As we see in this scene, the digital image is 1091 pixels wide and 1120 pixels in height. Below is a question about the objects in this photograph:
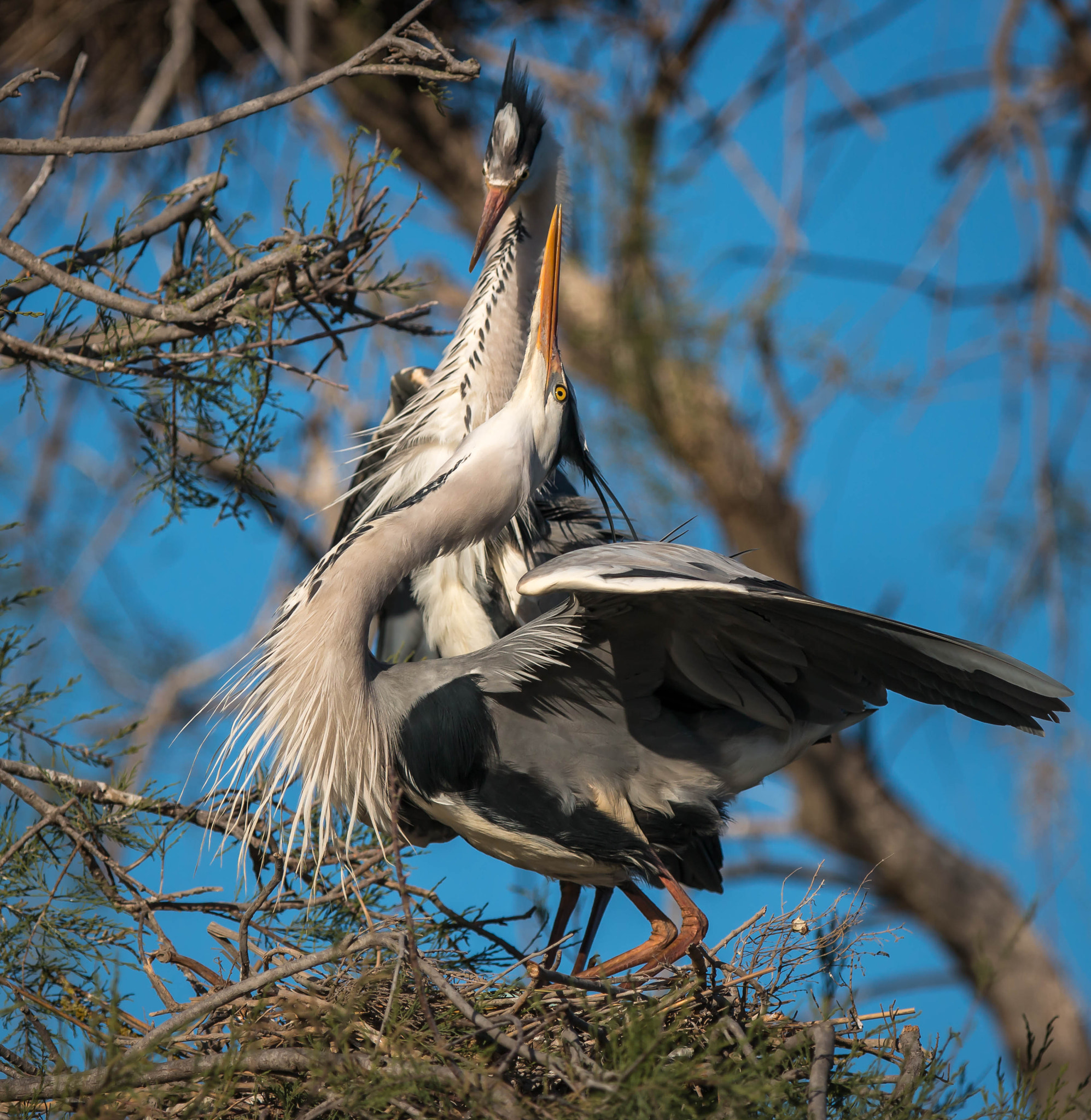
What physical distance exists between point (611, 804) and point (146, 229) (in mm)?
1188

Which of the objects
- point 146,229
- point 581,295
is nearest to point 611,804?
point 146,229

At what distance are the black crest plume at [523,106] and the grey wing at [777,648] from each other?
1.13 m

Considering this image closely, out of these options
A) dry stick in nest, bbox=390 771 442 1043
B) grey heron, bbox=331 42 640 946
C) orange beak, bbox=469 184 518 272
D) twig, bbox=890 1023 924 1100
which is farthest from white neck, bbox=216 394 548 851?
twig, bbox=890 1023 924 1100

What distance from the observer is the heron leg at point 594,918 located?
2.19 meters

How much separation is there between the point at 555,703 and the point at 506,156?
130cm

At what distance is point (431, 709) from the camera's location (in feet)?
6.09

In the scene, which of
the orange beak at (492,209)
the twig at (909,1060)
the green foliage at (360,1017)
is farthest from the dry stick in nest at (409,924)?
the orange beak at (492,209)

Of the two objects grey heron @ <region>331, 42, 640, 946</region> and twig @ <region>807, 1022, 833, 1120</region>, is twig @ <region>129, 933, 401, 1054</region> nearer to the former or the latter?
twig @ <region>807, 1022, 833, 1120</region>

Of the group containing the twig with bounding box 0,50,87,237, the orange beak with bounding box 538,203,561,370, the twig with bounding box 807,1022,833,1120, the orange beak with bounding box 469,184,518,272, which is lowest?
the twig with bounding box 807,1022,833,1120

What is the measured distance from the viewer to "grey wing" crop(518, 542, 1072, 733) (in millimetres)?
1534

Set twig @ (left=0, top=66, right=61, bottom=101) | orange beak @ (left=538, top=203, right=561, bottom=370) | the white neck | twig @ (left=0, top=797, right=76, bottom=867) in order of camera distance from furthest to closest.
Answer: orange beak @ (left=538, top=203, right=561, bottom=370) < the white neck < twig @ (left=0, top=797, right=76, bottom=867) < twig @ (left=0, top=66, right=61, bottom=101)

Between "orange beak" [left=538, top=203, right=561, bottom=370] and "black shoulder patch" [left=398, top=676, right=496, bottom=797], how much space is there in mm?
636

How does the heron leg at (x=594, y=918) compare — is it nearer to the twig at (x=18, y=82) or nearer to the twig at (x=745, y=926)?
the twig at (x=745, y=926)

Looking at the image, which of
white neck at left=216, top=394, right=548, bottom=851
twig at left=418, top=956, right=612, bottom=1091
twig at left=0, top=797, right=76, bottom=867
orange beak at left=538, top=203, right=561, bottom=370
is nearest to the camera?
twig at left=418, top=956, right=612, bottom=1091
